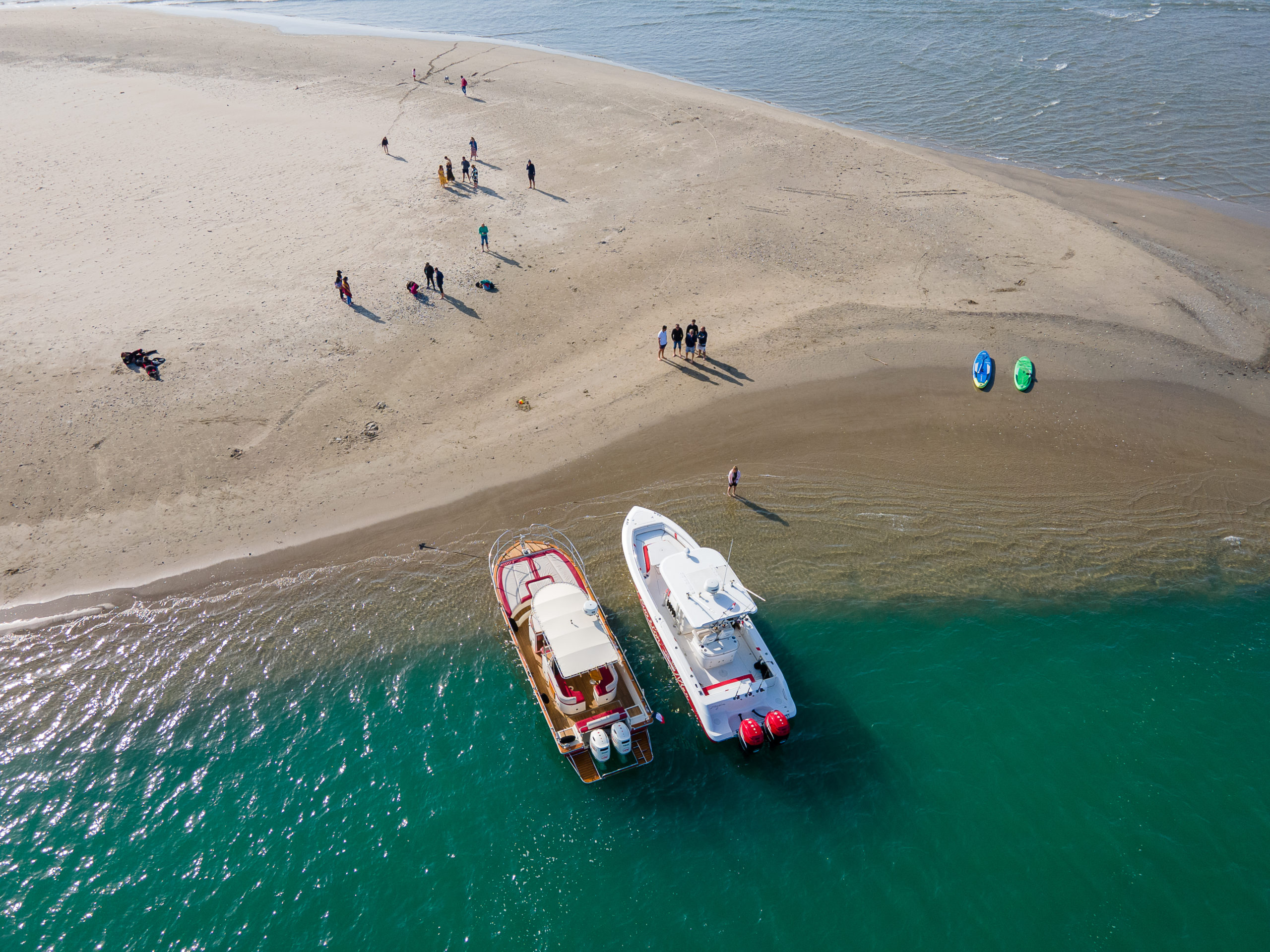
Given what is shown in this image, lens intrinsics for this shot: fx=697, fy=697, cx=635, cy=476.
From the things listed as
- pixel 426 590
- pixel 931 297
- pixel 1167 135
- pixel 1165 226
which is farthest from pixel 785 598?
pixel 1167 135

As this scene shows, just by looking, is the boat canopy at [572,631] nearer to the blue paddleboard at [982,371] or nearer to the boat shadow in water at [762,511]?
the boat shadow in water at [762,511]

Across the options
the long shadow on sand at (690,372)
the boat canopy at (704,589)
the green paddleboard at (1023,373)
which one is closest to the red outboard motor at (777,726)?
the boat canopy at (704,589)

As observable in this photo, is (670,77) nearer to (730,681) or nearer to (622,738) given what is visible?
(730,681)

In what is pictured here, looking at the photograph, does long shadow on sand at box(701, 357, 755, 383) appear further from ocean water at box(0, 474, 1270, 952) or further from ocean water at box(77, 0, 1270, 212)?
ocean water at box(77, 0, 1270, 212)

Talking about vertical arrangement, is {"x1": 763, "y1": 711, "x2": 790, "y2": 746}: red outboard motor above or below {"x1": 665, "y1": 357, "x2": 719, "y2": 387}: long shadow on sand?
below

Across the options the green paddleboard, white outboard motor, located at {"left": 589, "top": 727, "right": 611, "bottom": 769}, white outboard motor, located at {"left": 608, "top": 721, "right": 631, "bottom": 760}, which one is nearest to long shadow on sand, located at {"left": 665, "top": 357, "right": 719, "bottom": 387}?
the green paddleboard

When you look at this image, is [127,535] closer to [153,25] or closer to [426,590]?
[426,590]

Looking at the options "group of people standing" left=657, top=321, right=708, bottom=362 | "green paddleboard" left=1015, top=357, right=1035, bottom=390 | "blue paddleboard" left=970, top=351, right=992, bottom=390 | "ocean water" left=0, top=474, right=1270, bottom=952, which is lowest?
"ocean water" left=0, top=474, right=1270, bottom=952

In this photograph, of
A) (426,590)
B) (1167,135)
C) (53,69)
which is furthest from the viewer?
(53,69)
